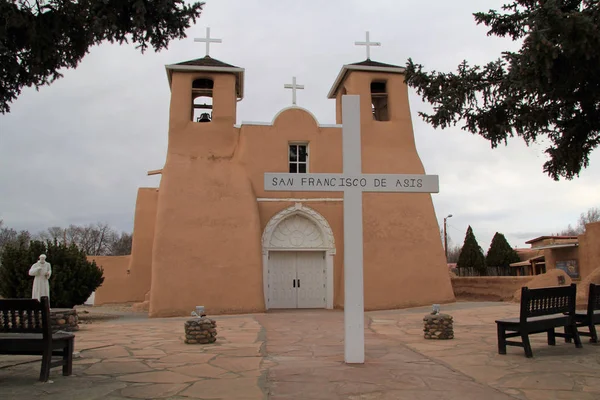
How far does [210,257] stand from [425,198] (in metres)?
7.92

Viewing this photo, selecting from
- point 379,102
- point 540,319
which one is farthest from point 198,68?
point 540,319

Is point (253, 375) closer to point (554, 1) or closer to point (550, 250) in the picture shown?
point (554, 1)

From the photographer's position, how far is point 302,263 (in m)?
17.7

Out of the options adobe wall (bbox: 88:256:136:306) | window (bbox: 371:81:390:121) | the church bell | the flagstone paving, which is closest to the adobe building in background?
window (bbox: 371:81:390:121)

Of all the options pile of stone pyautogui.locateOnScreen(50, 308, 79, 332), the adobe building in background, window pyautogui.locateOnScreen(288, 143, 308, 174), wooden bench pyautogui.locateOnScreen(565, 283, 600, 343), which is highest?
window pyautogui.locateOnScreen(288, 143, 308, 174)

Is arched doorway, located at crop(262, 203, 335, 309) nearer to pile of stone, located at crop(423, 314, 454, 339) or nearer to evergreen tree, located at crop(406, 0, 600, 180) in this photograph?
pile of stone, located at crop(423, 314, 454, 339)

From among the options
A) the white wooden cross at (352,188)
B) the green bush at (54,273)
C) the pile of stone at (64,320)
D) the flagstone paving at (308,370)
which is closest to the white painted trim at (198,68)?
the green bush at (54,273)

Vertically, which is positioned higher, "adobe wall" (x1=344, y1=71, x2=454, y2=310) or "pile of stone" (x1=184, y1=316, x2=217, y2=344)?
"adobe wall" (x1=344, y1=71, x2=454, y2=310)

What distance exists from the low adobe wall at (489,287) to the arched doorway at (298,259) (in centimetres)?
628

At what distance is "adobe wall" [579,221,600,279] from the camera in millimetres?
19595

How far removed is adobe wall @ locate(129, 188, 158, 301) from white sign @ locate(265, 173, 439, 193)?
54.6ft

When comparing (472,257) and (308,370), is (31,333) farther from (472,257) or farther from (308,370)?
(472,257)

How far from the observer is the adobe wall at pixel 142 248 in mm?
21969

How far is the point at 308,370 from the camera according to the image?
607cm
